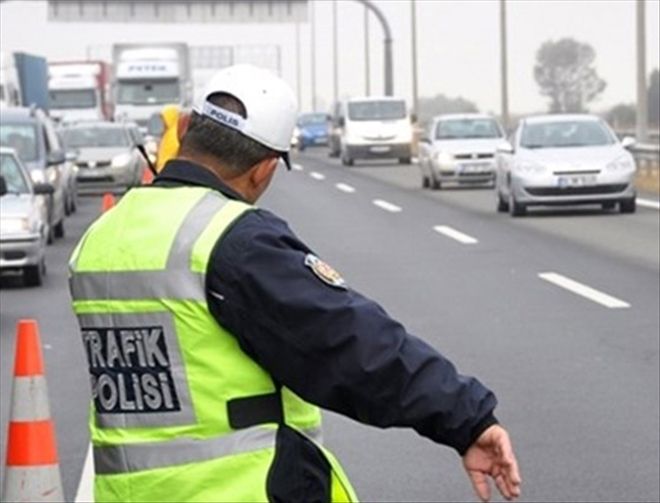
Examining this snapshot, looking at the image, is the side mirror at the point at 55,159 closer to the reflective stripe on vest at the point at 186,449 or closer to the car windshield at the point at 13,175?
the car windshield at the point at 13,175

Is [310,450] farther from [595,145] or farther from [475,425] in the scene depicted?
[595,145]

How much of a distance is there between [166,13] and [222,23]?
3.20m

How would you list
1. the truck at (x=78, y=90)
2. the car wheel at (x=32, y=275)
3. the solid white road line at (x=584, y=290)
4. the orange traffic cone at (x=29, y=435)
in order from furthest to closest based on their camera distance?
the truck at (x=78, y=90) → the car wheel at (x=32, y=275) → the solid white road line at (x=584, y=290) → the orange traffic cone at (x=29, y=435)

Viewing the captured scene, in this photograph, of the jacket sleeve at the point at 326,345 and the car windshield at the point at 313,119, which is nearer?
the jacket sleeve at the point at 326,345

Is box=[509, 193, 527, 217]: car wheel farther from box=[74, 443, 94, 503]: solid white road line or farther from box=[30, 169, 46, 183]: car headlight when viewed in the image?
box=[74, 443, 94, 503]: solid white road line

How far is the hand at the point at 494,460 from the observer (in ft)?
13.0

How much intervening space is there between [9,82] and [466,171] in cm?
1197

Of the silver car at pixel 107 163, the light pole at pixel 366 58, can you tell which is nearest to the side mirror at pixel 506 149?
the silver car at pixel 107 163

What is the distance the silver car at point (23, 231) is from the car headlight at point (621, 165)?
1020 centimetres

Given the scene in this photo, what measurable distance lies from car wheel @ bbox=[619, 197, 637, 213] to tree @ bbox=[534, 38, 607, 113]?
58767 mm

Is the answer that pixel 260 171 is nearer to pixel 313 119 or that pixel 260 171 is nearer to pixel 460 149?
pixel 460 149

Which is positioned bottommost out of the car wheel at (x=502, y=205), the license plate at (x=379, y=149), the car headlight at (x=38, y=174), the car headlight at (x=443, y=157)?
the license plate at (x=379, y=149)

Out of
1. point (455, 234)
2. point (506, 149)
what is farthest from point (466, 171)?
point (455, 234)

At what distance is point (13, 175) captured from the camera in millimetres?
22750
